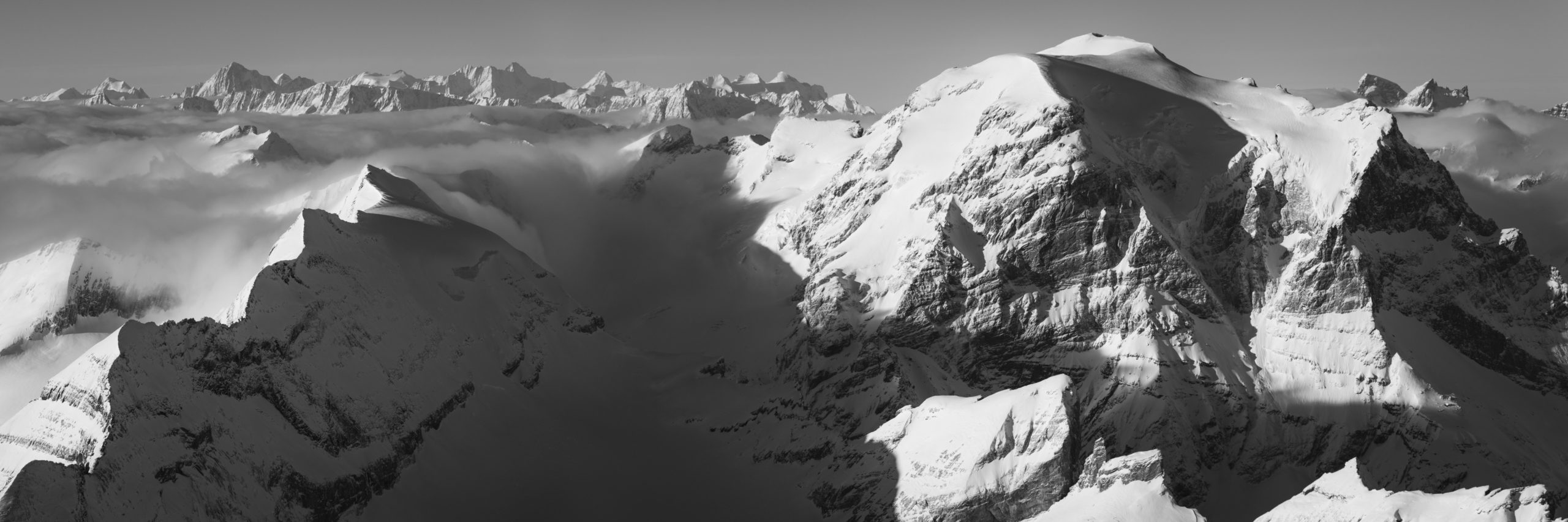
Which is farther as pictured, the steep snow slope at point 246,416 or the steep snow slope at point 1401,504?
the steep snow slope at point 246,416

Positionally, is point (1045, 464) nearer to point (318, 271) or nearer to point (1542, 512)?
point (1542, 512)

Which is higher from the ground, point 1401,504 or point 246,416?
point 1401,504

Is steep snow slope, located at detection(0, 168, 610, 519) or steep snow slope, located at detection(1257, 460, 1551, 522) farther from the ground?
steep snow slope, located at detection(1257, 460, 1551, 522)

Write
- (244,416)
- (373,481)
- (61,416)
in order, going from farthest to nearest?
1. (373,481)
2. (244,416)
3. (61,416)

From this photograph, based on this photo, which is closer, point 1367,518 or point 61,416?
point 1367,518

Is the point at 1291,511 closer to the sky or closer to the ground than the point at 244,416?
closer to the sky

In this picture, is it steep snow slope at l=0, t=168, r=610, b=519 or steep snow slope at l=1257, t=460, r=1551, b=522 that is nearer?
steep snow slope at l=1257, t=460, r=1551, b=522

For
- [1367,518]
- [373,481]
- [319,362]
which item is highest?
[1367,518]

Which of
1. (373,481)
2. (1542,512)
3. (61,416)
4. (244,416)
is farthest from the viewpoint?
(373,481)

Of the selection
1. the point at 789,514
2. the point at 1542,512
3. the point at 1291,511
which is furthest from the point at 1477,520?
the point at 789,514

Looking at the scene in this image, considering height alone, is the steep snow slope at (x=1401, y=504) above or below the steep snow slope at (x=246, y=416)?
above

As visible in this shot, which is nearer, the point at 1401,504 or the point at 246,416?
the point at 1401,504
